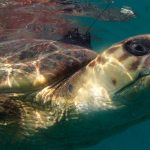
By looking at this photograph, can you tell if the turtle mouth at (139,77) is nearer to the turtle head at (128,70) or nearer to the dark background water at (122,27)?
the turtle head at (128,70)

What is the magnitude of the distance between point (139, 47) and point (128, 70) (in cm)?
26

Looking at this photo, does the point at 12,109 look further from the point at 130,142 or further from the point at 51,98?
the point at 130,142

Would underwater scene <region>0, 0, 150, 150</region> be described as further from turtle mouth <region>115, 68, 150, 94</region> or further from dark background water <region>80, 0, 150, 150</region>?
dark background water <region>80, 0, 150, 150</region>

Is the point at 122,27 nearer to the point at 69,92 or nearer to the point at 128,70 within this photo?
the point at 69,92

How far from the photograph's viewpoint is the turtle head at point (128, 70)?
317cm

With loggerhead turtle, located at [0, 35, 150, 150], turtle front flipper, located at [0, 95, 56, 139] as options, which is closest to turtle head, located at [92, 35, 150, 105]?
loggerhead turtle, located at [0, 35, 150, 150]

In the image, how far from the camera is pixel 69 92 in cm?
363

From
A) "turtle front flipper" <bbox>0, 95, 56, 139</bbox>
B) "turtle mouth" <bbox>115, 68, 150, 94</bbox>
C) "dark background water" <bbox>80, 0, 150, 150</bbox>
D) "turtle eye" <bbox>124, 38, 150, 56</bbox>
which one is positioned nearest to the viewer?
"turtle mouth" <bbox>115, 68, 150, 94</bbox>

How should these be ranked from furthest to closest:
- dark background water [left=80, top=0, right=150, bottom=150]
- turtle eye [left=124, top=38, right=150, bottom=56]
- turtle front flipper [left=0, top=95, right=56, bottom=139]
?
dark background water [left=80, top=0, right=150, bottom=150]
turtle front flipper [left=0, top=95, right=56, bottom=139]
turtle eye [left=124, top=38, right=150, bottom=56]

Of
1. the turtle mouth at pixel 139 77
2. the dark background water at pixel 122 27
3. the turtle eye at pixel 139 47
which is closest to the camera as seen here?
the turtle mouth at pixel 139 77

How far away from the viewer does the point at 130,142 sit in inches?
1156

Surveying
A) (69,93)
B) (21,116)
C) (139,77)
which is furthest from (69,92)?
(139,77)

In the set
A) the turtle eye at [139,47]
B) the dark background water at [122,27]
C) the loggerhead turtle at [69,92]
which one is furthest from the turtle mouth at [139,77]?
the dark background water at [122,27]

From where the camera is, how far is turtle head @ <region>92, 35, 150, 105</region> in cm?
317
